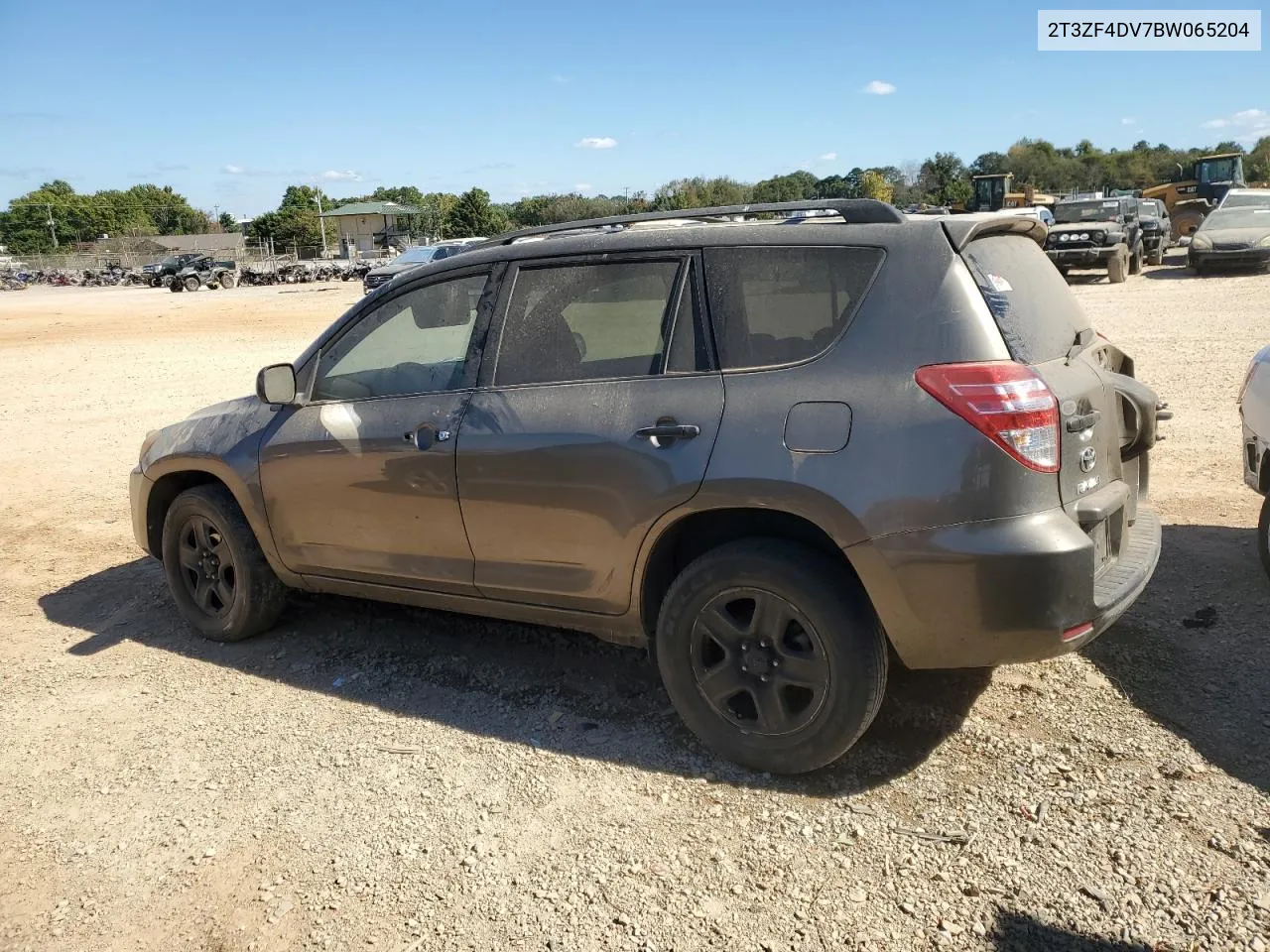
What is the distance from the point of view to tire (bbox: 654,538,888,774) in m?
3.11

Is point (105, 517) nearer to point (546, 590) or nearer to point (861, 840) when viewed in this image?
point (546, 590)

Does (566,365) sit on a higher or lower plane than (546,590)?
higher

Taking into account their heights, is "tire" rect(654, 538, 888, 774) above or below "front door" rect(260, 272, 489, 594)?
below

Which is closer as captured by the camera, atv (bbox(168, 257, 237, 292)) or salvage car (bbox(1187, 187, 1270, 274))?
salvage car (bbox(1187, 187, 1270, 274))

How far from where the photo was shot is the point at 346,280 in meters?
51.2

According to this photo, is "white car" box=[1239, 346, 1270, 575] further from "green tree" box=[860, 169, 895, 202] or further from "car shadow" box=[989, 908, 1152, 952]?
"green tree" box=[860, 169, 895, 202]

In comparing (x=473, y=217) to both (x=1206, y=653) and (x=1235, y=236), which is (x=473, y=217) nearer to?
(x=1235, y=236)

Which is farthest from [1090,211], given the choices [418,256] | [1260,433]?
[1260,433]

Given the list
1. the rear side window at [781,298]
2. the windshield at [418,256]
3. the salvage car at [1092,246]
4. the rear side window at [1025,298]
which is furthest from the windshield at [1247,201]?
the rear side window at [781,298]

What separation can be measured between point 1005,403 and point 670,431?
104cm

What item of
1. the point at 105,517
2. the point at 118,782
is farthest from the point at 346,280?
the point at 118,782

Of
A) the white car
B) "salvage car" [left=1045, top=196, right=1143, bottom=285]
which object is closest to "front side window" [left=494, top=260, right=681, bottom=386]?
the white car

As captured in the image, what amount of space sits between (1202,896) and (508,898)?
1860mm

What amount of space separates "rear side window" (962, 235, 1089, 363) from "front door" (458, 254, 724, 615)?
2.97 ft
